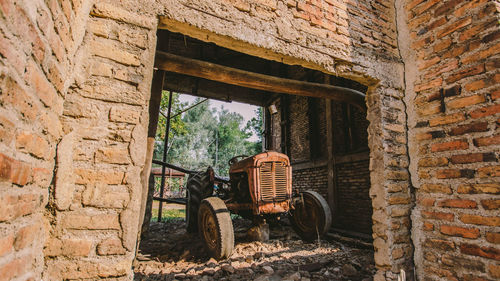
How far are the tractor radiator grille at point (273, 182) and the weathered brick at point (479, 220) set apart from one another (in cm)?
263

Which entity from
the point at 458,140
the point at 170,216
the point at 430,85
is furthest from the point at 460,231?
the point at 170,216

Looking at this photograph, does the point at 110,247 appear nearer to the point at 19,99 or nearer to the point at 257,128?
the point at 19,99

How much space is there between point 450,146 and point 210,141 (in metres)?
31.5

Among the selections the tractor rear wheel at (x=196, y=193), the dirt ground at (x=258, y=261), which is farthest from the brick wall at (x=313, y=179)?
the tractor rear wheel at (x=196, y=193)

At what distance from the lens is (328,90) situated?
2.50 metres

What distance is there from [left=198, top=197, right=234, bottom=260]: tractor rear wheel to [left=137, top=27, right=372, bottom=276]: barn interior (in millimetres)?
A: 1516

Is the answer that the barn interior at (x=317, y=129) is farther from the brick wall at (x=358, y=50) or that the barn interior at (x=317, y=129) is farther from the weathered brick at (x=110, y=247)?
the weathered brick at (x=110, y=247)

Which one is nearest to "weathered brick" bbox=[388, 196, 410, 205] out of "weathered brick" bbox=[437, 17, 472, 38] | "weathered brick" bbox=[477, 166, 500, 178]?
"weathered brick" bbox=[477, 166, 500, 178]

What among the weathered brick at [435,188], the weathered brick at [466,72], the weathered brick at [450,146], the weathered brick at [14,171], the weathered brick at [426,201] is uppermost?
the weathered brick at [466,72]

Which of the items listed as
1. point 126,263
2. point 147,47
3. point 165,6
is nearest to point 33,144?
point 126,263

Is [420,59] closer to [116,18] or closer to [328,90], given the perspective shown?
[328,90]

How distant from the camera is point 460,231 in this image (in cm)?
174

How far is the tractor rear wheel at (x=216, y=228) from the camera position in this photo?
3176 millimetres

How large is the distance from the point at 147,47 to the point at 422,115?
7.60ft
